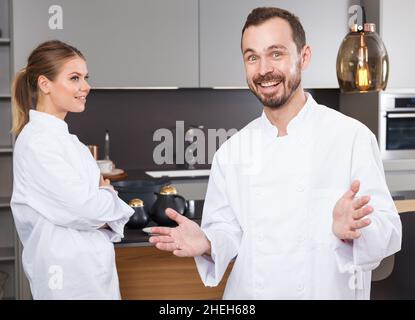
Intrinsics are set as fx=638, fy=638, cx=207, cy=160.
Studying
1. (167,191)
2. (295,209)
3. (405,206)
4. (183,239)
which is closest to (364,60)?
(405,206)

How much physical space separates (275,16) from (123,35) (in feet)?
4.96

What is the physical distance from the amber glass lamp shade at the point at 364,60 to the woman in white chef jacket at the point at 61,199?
0.51 m

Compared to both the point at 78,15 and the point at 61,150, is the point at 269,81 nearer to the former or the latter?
the point at 61,150

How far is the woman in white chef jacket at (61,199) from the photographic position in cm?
104

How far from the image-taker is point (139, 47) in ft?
7.30

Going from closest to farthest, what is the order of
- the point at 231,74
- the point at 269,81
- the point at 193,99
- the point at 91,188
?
the point at 269,81 < the point at 91,188 < the point at 231,74 < the point at 193,99

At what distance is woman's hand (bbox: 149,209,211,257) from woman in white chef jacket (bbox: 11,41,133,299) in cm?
33

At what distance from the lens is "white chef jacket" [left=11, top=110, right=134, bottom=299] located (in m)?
1.03

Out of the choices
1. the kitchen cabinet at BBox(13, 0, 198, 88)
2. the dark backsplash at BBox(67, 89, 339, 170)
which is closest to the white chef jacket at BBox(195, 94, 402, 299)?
the kitchen cabinet at BBox(13, 0, 198, 88)

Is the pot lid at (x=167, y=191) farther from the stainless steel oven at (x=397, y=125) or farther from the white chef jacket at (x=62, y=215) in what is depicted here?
the stainless steel oven at (x=397, y=125)

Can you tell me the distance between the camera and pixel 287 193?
78cm

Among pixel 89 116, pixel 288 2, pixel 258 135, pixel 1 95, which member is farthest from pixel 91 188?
pixel 288 2

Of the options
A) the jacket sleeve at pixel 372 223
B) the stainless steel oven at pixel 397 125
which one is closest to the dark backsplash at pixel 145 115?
the stainless steel oven at pixel 397 125

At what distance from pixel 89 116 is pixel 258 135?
1.62m
